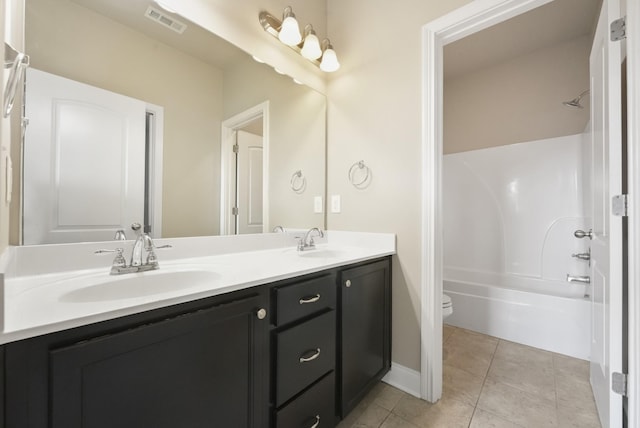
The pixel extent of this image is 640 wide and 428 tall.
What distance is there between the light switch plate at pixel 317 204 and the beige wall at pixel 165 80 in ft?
2.47

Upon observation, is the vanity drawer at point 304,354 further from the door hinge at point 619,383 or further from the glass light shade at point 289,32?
the glass light shade at point 289,32

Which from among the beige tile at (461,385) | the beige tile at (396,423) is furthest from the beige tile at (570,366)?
the beige tile at (396,423)

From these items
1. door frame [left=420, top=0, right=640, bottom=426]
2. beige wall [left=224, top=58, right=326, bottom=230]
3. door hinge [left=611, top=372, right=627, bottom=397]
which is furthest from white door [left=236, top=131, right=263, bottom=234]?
door hinge [left=611, top=372, right=627, bottom=397]

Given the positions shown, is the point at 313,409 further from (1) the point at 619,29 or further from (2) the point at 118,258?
(1) the point at 619,29

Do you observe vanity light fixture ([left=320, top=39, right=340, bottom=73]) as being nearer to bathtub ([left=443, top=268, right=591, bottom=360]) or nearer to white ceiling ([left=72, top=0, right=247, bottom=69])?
white ceiling ([left=72, top=0, right=247, bottom=69])

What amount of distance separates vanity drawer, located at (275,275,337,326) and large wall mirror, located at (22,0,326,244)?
626 mm

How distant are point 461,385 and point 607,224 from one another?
3.78 ft

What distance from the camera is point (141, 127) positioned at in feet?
3.81

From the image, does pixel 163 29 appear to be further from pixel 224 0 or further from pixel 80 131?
pixel 80 131

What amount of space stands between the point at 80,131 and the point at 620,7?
218cm

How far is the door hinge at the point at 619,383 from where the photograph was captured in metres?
1.07

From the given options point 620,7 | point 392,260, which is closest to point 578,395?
point 392,260

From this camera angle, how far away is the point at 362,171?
71.2 inches

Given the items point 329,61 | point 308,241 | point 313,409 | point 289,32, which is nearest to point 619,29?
point 329,61
